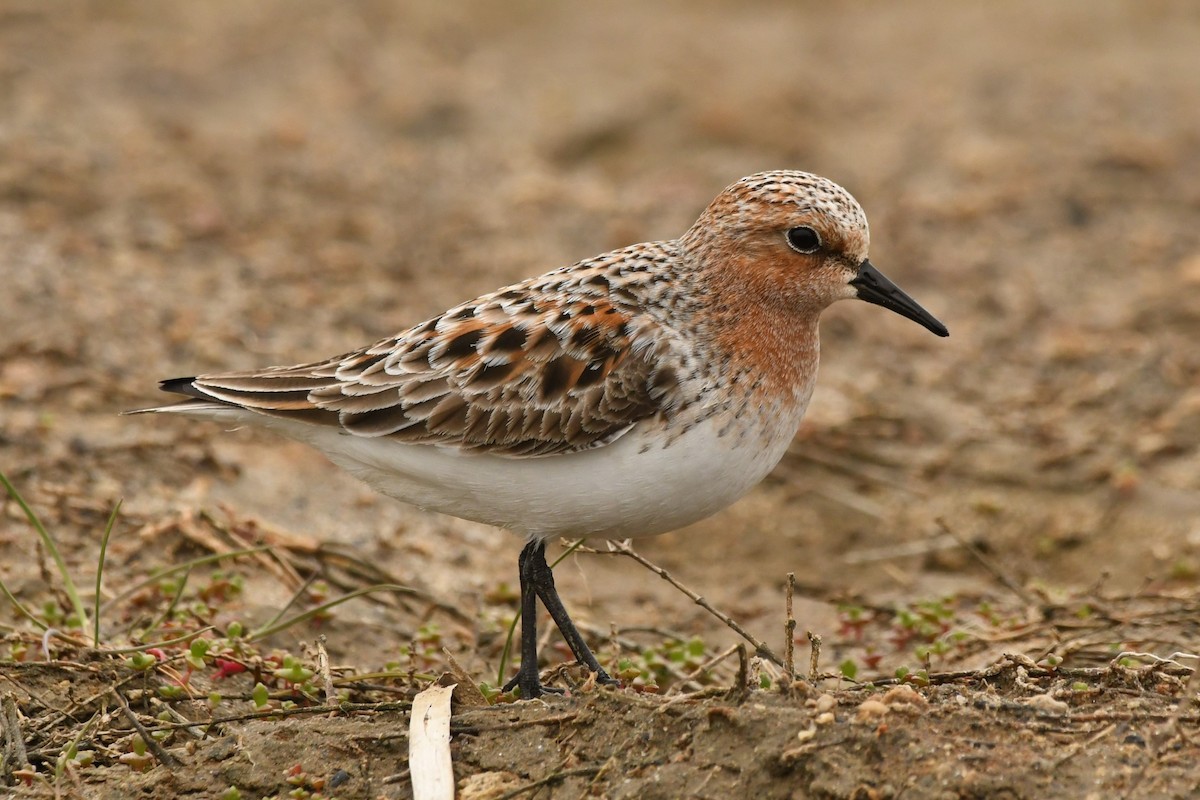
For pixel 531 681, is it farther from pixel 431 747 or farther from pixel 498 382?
pixel 498 382

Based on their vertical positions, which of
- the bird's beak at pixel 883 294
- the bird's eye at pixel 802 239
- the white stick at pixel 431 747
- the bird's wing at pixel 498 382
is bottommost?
the white stick at pixel 431 747

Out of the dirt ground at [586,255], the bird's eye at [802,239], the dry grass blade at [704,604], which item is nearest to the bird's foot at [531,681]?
the dirt ground at [586,255]

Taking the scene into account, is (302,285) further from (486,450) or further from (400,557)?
(486,450)

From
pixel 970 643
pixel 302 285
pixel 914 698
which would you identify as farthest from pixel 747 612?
pixel 302 285

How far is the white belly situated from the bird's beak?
63cm

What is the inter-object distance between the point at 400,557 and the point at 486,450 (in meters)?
2.26

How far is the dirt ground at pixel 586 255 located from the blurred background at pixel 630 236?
0.03 metres

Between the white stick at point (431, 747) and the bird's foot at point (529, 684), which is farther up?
the white stick at point (431, 747)

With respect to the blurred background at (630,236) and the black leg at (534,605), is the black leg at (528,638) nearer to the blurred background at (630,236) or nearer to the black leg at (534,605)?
the black leg at (534,605)

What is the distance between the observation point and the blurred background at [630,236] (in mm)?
8047

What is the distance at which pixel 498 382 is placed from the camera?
575 centimetres

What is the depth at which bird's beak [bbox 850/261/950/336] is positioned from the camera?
19.7ft

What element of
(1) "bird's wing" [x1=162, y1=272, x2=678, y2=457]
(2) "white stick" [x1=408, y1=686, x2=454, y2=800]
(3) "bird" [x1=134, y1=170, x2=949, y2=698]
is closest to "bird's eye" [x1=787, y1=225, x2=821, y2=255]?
(3) "bird" [x1=134, y1=170, x2=949, y2=698]

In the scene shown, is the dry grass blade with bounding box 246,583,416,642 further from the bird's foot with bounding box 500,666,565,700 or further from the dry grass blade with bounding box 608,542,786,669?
the dry grass blade with bounding box 608,542,786,669
